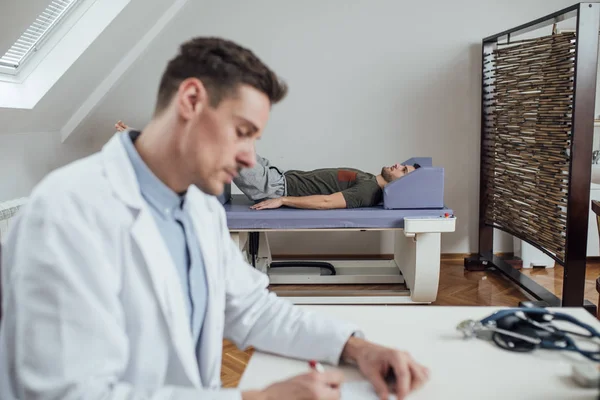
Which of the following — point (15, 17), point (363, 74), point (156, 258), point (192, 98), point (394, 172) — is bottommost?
point (394, 172)

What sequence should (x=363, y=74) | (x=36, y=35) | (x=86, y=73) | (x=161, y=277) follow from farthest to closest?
(x=363, y=74) < (x=86, y=73) < (x=36, y=35) < (x=161, y=277)

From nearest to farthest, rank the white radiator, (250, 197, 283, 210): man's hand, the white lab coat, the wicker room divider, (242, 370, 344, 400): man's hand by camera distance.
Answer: the white lab coat → (242, 370, 344, 400): man's hand → the white radiator → the wicker room divider → (250, 197, 283, 210): man's hand

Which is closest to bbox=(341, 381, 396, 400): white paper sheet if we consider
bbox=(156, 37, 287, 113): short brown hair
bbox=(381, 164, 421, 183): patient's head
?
bbox=(156, 37, 287, 113): short brown hair

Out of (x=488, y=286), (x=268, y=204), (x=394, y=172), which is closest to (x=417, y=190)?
(x=394, y=172)

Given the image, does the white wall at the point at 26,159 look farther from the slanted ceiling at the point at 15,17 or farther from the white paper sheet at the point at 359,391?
the white paper sheet at the point at 359,391

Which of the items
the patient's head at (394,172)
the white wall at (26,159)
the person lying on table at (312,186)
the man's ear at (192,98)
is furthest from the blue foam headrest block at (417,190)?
the man's ear at (192,98)

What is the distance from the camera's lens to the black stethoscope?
1.15m

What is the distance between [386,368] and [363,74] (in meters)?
3.65

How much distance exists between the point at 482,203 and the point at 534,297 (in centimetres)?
99

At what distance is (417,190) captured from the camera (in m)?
3.44

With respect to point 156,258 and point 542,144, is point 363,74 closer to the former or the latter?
point 542,144

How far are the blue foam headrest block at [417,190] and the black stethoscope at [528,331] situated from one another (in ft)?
7.18

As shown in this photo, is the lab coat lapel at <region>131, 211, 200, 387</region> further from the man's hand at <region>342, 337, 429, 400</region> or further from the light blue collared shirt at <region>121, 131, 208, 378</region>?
the man's hand at <region>342, 337, 429, 400</region>

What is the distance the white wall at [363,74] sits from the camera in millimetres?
4387
